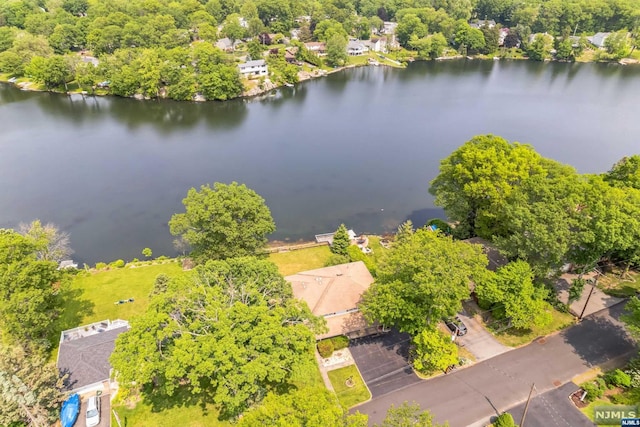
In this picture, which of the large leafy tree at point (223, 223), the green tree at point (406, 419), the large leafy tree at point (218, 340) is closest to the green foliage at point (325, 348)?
the large leafy tree at point (218, 340)

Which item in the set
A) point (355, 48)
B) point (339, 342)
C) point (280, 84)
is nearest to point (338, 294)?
point (339, 342)

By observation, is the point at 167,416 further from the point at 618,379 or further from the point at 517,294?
the point at 618,379

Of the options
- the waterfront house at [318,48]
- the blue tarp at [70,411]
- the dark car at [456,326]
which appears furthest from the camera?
the waterfront house at [318,48]

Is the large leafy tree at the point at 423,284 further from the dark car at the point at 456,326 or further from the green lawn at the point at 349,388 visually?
the green lawn at the point at 349,388

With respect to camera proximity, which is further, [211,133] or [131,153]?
[211,133]

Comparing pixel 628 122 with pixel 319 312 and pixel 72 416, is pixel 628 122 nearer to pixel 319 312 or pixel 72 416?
pixel 319 312

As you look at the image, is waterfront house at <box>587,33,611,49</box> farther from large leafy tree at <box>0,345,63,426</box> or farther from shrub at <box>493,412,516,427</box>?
large leafy tree at <box>0,345,63,426</box>

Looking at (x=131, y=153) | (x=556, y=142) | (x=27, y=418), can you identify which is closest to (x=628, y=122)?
(x=556, y=142)
